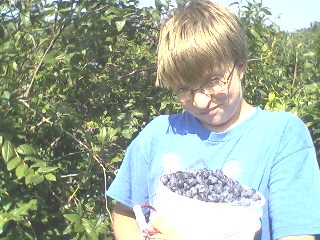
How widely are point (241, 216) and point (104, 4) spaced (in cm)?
119

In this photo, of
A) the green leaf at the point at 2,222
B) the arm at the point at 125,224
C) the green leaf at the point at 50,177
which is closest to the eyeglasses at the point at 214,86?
the arm at the point at 125,224

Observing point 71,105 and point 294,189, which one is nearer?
point 294,189

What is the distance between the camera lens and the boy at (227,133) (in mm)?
1557

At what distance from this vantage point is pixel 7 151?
2174mm

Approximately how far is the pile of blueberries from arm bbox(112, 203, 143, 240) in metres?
0.36

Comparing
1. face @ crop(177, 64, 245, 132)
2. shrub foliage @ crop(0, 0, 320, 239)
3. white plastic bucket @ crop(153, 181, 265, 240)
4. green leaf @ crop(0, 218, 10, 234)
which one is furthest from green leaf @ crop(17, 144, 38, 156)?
white plastic bucket @ crop(153, 181, 265, 240)

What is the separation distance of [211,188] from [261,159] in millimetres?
186

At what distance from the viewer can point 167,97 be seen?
2.75 metres

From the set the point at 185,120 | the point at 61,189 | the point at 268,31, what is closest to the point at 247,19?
the point at 268,31

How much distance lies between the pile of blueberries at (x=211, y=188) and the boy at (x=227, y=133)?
8 centimetres

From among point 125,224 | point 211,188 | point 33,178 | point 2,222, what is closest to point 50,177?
point 33,178

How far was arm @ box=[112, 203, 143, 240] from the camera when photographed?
72.4 inches

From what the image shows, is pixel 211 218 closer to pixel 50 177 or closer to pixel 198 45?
pixel 198 45

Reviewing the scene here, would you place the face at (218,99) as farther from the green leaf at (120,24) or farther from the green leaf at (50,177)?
the green leaf at (120,24)
